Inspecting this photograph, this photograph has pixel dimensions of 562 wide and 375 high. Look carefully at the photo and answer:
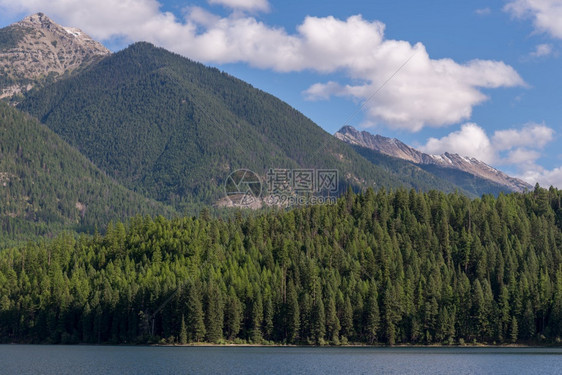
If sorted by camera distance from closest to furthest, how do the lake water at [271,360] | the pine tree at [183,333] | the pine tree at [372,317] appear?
the lake water at [271,360]
the pine tree at [183,333]
the pine tree at [372,317]

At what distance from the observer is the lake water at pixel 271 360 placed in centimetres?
13175

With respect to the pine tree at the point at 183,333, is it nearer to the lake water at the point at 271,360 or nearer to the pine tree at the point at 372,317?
the lake water at the point at 271,360

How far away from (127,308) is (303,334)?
48.0 meters

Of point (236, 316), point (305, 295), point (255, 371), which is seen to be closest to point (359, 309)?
point (305, 295)

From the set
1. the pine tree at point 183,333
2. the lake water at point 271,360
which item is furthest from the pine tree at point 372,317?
the pine tree at point 183,333

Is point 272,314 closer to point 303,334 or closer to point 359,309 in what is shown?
point 303,334

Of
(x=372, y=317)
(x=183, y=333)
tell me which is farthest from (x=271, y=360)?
(x=372, y=317)

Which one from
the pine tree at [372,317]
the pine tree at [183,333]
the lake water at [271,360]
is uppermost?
the pine tree at [372,317]

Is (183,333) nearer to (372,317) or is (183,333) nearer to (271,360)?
(271,360)

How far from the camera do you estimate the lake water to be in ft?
432

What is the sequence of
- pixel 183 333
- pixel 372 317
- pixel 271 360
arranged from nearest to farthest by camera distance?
pixel 271 360 → pixel 183 333 → pixel 372 317

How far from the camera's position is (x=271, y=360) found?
152 m

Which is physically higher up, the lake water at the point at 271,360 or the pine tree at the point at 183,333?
the pine tree at the point at 183,333

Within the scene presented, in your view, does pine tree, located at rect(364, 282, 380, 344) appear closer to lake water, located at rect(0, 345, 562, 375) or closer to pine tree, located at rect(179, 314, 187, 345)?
lake water, located at rect(0, 345, 562, 375)
